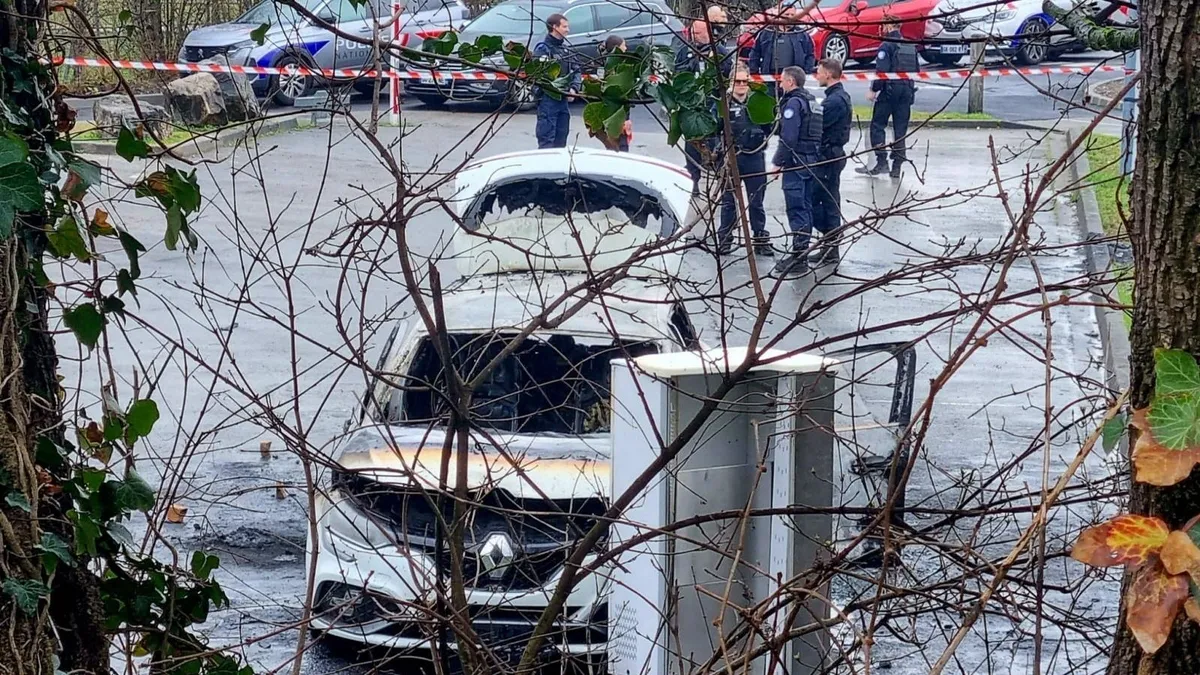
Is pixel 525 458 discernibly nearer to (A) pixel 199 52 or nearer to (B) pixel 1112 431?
(B) pixel 1112 431

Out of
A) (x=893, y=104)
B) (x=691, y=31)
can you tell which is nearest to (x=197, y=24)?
(x=893, y=104)

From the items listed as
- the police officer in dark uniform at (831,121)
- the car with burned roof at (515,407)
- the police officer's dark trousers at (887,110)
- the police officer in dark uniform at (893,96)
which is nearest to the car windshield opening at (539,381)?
the car with burned roof at (515,407)

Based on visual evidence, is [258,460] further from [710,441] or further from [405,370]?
[710,441]

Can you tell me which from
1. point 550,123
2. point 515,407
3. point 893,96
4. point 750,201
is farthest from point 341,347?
point 893,96

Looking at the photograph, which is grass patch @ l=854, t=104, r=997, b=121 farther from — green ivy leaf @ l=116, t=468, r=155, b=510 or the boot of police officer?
green ivy leaf @ l=116, t=468, r=155, b=510

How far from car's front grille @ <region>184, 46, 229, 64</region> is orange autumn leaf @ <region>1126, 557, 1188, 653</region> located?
19005 millimetres

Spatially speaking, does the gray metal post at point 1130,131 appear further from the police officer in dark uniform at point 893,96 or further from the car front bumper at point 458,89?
the police officer in dark uniform at point 893,96

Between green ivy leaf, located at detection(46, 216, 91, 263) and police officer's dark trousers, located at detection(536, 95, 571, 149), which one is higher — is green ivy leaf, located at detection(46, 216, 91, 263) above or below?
above

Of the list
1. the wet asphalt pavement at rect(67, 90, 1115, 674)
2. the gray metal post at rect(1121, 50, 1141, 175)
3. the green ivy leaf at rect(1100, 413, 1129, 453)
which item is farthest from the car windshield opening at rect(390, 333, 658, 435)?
the green ivy leaf at rect(1100, 413, 1129, 453)

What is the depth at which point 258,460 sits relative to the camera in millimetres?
8008

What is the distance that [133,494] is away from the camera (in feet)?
10.2

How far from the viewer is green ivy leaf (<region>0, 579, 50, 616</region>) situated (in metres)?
2.51

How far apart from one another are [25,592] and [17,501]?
18 centimetres

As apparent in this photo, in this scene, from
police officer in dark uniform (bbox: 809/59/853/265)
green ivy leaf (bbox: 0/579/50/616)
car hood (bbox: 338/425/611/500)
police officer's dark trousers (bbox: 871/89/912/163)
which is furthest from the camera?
police officer's dark trousers (bbox: 871/89/912/163)
